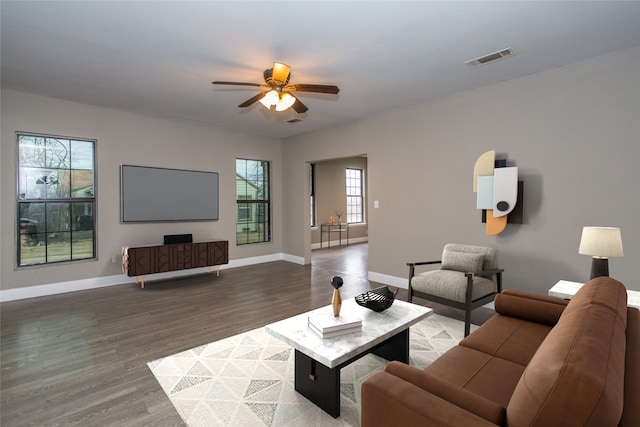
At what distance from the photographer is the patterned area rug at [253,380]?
2.00 meters

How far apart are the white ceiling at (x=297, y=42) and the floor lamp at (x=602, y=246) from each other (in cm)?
171

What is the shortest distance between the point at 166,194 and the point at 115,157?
37.2 inches

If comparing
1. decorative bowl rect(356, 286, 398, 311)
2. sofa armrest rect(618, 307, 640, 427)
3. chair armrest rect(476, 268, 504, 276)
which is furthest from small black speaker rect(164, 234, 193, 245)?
sofa armrest rect(618, 307, 640, 427)

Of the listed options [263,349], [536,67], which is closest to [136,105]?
[263,349]

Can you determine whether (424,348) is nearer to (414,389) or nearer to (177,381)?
(414,389)

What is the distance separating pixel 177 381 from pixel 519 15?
387 centimetres

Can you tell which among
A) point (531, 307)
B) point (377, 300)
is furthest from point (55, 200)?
point (531, 307)

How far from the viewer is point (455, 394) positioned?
118cm

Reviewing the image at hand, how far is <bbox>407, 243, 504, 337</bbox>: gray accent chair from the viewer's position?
3.14 metres

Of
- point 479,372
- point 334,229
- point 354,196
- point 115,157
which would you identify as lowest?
point 479,372

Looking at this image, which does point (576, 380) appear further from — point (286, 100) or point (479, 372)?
point (286, 100)

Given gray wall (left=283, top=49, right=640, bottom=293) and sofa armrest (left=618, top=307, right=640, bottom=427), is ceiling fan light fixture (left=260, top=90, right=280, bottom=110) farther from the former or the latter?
sofa armrest (left=618, top=307, right=640, bottom=427)

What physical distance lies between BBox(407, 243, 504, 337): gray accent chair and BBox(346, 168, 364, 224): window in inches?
269

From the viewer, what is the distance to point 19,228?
14.4 feet
